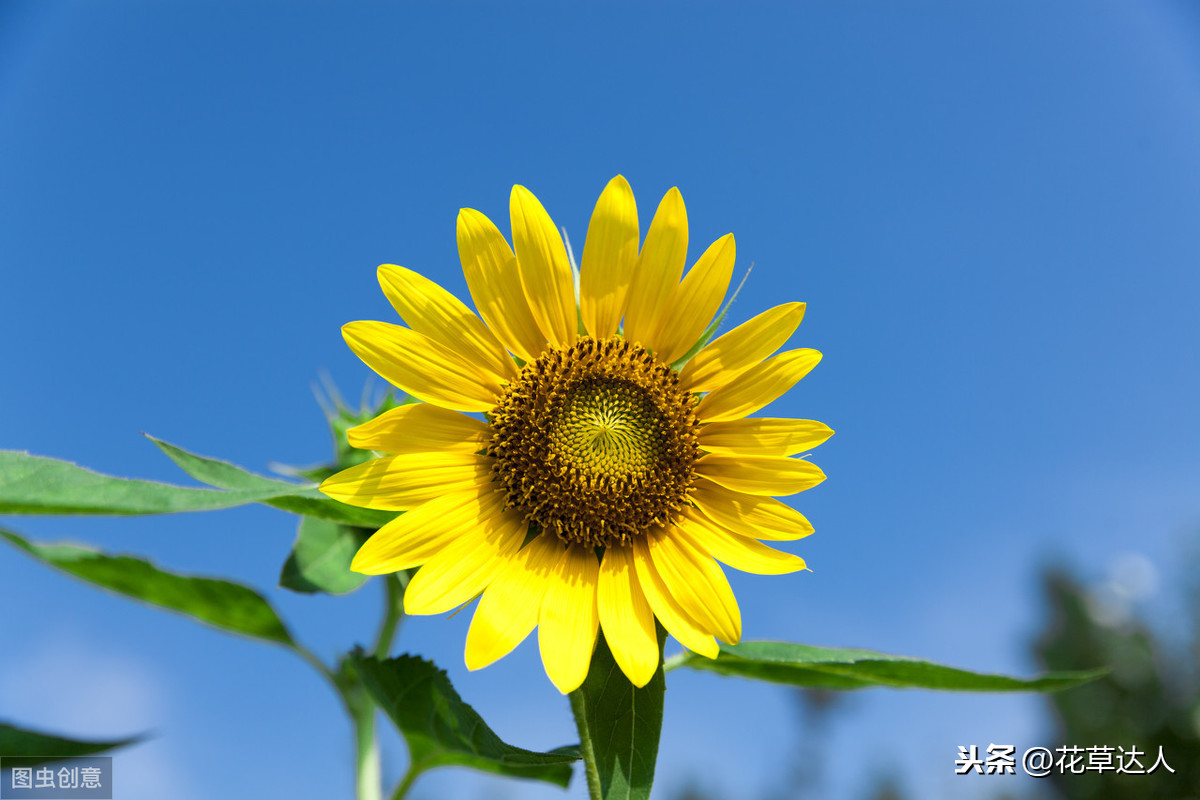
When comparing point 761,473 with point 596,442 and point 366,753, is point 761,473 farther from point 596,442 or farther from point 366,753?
point 366,753

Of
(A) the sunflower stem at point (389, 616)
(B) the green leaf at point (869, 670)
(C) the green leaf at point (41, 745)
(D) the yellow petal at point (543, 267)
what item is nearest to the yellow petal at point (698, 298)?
(D) the yellow petal at point (543, 267)

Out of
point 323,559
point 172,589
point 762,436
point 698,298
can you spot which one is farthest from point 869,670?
point 172,589

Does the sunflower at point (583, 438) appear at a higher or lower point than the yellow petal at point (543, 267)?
lower

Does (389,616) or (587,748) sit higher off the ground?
(389,616)

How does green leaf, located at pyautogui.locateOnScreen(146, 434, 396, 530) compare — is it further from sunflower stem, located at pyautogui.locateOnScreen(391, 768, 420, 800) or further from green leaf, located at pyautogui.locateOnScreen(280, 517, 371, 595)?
sunflower stem, located at pyautogui.locateOnScreen(391, 768, 420, 800)

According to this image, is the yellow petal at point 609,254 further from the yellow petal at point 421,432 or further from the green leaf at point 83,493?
the green leaf at point 83,493

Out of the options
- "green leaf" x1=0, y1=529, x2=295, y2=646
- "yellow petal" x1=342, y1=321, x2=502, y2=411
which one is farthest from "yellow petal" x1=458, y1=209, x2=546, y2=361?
"green leaf" x1=0, y1=529, x2=295, y2=646
